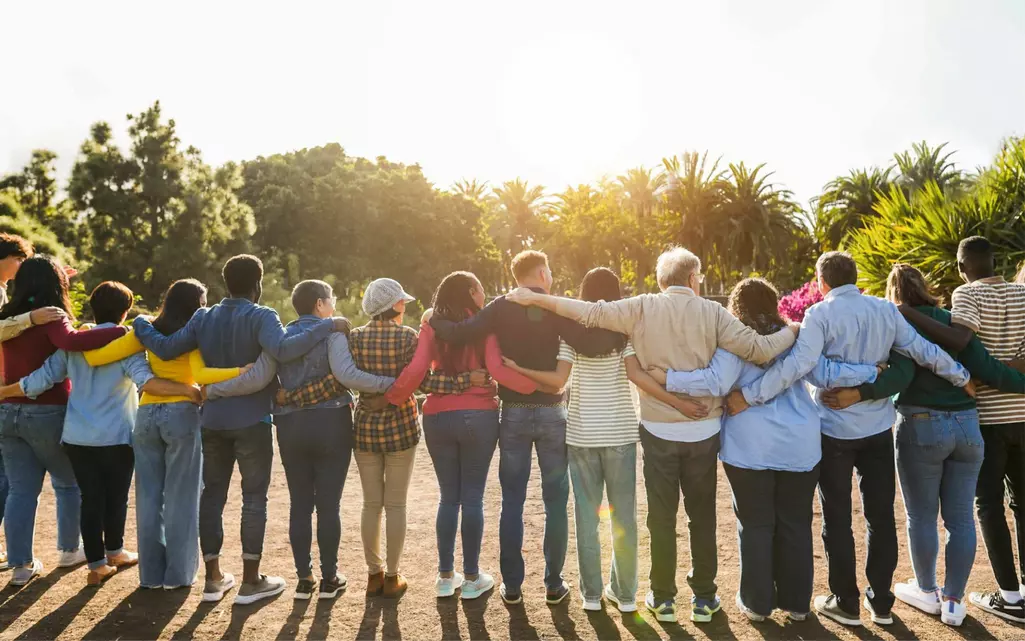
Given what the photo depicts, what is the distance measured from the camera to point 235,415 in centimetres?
427

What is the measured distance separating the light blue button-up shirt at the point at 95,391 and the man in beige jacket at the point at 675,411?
2.63m

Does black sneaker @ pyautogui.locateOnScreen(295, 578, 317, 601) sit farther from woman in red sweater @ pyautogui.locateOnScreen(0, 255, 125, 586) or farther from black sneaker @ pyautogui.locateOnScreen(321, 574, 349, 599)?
woman in red sweater @ pyautogui.locateOnScreen(0, 255, 125, 586)

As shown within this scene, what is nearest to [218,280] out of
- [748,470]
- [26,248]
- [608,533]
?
[26,248]

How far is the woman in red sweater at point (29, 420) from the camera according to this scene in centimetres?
467

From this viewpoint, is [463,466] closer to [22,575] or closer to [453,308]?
[453,308]

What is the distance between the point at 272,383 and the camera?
4.39 metres

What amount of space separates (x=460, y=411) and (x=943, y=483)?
2779 millimetres

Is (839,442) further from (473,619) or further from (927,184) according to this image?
(927,184)

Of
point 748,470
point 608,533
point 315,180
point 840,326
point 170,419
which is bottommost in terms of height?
point 608,533

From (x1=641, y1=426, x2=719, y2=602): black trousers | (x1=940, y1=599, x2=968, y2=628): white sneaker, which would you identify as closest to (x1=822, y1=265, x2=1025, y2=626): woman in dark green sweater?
(x1=940, y1=599, x2=968, y2=628): white sneaker

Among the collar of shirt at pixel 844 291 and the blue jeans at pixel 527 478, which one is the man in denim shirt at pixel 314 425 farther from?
the collar of shirt at pixel 844 291

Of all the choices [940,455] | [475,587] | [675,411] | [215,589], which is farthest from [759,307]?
[215,589]

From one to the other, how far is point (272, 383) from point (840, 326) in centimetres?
330

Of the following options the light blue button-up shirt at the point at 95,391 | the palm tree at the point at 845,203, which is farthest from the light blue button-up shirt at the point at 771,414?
the palm tree at the point at 845,203
